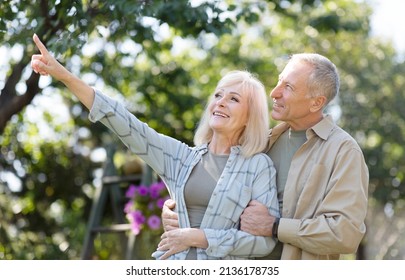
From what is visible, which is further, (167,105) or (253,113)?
(167,105)

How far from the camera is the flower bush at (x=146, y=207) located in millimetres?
6512

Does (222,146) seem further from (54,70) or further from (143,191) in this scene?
(143,191)

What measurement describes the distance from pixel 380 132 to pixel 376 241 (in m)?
1.81

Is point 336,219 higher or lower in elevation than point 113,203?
higher

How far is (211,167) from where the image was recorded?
2877 millimetres

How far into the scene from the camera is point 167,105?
8.29 m

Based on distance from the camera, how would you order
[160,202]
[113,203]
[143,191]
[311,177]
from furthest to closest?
[113,203]
[143,191]
[160,202]
[311,177]

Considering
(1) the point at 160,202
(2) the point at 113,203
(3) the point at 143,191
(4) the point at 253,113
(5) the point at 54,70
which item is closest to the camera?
(5) the point at 54,70

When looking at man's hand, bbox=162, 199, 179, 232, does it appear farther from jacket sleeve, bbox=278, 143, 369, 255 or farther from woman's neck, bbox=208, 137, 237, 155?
jacket sleeve, bbox=278, 143, 369, 255

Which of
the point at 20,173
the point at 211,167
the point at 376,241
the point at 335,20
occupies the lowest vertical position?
the point at 376,241

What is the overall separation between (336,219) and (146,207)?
13.0 feet

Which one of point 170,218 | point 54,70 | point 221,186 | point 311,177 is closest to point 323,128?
point 311,177
